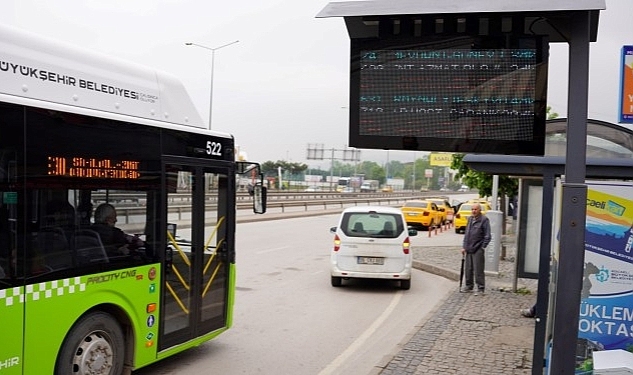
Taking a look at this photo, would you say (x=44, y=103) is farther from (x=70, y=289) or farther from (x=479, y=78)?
(x=479, y=78)

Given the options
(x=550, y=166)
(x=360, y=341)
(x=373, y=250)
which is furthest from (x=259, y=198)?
(x=373, y=250)

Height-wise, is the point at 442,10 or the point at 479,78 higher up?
the point at 442,10

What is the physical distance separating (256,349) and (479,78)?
5049 millimetres

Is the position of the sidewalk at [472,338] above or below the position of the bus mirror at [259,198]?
below

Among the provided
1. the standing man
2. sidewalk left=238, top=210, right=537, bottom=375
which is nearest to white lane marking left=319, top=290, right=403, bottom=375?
sidewalk left=238, top=210, right=537, bottom=375

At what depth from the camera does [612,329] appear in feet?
21.0

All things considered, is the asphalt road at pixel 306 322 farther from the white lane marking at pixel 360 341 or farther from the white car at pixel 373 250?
the white car at pixel 373 250

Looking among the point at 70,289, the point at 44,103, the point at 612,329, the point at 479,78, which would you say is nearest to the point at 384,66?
the point at 479,78

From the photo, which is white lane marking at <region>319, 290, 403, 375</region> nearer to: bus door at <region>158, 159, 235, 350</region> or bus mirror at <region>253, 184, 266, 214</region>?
bus door at <region>158, 159, 235, 350</region>

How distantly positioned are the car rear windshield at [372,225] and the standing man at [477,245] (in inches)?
55.7

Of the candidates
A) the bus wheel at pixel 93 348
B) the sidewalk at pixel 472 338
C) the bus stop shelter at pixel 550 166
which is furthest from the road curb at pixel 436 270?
the bus wheel at pixel 93 348

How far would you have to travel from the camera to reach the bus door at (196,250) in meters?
6.58

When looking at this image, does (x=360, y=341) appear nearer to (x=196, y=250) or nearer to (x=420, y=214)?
(x=196, y=250)

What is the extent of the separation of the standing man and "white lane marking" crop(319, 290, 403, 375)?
164cm
